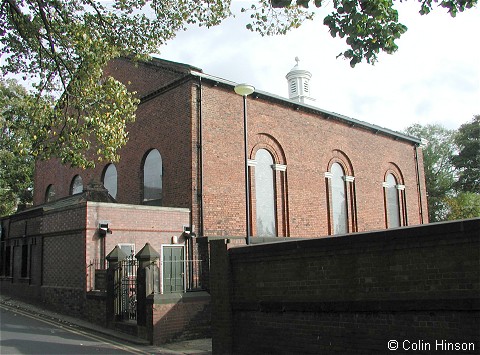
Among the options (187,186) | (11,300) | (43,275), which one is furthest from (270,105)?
(11,300)

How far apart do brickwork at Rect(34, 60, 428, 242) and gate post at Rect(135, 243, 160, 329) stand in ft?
14.4

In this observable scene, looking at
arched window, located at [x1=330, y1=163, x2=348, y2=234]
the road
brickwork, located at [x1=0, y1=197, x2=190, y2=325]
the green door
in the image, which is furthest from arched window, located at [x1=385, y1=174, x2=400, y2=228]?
the road

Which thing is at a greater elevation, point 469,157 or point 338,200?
point 469,157

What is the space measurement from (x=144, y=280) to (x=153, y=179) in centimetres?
769

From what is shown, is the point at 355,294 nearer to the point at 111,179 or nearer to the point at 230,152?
the point at 230,152

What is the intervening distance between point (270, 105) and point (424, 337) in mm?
14543

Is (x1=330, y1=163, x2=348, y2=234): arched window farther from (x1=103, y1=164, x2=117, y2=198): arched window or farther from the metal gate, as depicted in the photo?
the metal gate

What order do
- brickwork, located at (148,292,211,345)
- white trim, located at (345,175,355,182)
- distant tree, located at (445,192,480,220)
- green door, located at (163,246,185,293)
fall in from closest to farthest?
1. brickwork, located at (148,292,211,345)
2. green door, located at (163,246,185,293)
3. white trim, located at (345,175,355,182)
4. distant tree, located at (445,192,480,220)

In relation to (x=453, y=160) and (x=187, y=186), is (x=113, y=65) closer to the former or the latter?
(x=187, y=186)

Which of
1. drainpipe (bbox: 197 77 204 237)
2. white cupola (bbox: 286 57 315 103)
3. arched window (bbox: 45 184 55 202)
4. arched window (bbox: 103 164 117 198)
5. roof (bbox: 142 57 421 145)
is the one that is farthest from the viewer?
white cupola (bbox: 286 57 315 103)

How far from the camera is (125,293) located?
13.2 m

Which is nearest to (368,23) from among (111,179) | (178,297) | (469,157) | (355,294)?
(355,294)

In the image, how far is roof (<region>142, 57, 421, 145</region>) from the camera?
17641mm

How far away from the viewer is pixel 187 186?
16.8 metres
